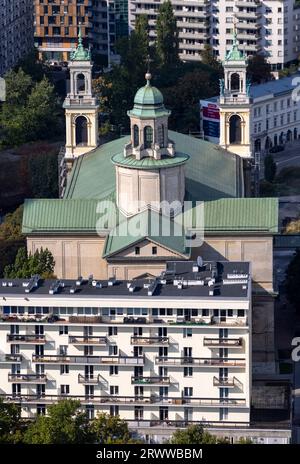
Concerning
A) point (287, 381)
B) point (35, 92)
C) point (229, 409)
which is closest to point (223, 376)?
point (229, 409)

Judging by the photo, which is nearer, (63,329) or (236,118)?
(63,329)

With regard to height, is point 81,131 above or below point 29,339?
above

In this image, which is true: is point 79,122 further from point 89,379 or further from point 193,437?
point 193,437

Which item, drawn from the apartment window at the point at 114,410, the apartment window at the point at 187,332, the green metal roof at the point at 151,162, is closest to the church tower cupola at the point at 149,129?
the green metal roof at the point at 151,162

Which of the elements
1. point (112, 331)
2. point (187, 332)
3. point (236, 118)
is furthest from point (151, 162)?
point (236, 118)

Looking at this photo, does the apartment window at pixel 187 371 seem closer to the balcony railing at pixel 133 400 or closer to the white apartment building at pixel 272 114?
the balcony railing at pixel 133 400
